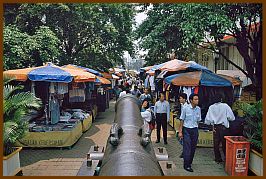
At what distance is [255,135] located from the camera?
6305 mm

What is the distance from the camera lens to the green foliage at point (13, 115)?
19.8 ft

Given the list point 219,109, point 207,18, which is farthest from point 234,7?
point 219,109

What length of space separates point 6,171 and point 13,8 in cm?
1211

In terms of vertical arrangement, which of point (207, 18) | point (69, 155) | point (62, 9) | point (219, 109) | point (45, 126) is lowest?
point (69, 155)

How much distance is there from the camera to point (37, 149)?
8852 millimetres

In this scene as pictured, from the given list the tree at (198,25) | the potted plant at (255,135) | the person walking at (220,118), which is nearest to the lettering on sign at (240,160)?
the potted plant at (255,135)

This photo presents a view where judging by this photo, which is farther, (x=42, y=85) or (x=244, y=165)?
(x=42, y=85)

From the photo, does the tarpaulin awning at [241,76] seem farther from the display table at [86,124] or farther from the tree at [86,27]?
the display table at [86,124]

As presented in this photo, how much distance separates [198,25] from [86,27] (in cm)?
970

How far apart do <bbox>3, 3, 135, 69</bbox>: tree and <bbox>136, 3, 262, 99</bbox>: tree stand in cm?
563

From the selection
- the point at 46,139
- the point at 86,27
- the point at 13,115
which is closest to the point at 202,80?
the point at 46,139

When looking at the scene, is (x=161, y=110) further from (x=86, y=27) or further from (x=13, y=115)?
(x=86, y=27)

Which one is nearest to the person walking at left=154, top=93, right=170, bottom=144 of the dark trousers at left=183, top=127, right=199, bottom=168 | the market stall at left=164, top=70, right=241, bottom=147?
the market stall at left=164, top=70, right=241, bottom=147

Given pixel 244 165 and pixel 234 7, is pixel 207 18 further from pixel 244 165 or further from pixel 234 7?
pixel 244 165
